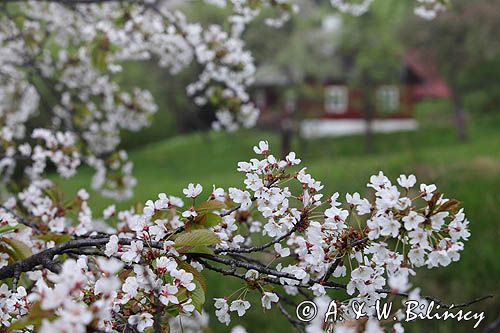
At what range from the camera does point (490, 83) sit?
942 inches

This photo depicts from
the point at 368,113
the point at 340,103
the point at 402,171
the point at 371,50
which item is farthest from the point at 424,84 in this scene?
the point at 402,171

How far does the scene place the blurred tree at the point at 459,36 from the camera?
20719 mm

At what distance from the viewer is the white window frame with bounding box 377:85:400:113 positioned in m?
24.5

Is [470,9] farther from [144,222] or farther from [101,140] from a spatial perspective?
[144,222]

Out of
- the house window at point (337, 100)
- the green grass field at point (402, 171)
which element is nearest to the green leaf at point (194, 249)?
the green grass field at point (402, 171)

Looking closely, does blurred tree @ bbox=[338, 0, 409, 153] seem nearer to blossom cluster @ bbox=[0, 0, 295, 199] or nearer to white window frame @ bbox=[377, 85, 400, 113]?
white window frame @ bbox=[377, 85, 400, 113]

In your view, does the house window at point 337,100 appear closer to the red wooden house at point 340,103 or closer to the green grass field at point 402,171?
the red wooden house at point 340,103

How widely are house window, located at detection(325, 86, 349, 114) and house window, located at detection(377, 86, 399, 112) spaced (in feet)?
8.34

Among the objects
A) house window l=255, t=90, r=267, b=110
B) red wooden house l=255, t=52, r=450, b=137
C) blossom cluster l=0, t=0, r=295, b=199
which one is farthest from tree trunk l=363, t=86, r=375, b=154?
blossom cluster l=0, t=0, r=295, b=199

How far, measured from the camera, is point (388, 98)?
86.3 feet

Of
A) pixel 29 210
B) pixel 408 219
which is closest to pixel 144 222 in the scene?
pixel 408 219

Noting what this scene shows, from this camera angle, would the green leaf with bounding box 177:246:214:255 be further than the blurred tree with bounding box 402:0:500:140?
No

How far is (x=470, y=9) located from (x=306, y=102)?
700 centimetres

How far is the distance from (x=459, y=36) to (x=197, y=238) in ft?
70.4
